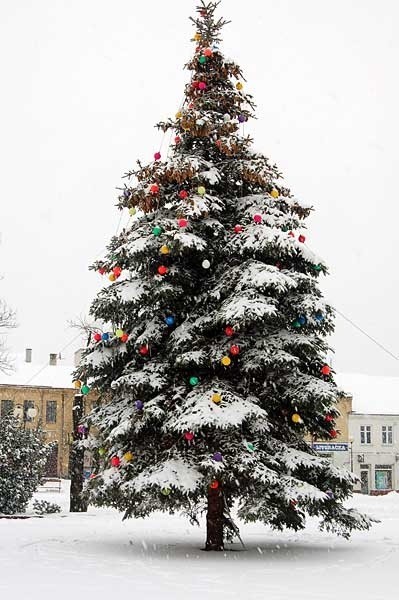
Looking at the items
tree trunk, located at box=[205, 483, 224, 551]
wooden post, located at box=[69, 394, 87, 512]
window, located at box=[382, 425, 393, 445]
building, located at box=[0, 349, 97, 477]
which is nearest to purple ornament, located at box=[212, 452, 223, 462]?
tree trunk, located at box=[205, 483, 224, 551]

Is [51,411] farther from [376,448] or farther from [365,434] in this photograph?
[376,448]

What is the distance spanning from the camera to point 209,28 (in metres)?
15.5

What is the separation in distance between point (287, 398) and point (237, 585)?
4.17 m

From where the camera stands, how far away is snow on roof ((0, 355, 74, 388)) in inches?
2378

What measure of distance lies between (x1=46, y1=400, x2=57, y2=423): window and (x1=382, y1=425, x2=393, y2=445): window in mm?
25190

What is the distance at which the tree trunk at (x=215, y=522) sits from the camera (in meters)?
13.5

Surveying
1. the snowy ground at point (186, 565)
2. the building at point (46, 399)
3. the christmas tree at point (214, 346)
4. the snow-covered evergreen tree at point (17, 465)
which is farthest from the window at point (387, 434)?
the christmas tree at point (214, 346)

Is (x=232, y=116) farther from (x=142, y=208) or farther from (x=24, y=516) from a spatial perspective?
(x=24, y=516)

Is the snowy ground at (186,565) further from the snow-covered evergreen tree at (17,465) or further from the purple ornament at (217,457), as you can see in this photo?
the snow-covered evergreen tree at (17,465)

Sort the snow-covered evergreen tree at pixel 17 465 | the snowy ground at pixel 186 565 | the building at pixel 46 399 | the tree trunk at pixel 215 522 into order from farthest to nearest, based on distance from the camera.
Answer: the building at pixel 46 399
the snow-covered evergreen tree at pixel 17 465
the tree trunk at pixel 215 522
the snowy ground at pixel 186 565

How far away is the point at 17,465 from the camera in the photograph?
2425 centimetres

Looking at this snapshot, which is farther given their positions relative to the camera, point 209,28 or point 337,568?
point 209,28

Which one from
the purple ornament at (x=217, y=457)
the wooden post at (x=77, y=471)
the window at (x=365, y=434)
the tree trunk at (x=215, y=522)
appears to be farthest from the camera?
the window at (x=365, y=434)

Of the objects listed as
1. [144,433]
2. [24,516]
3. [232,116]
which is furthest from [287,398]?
[24,516]
